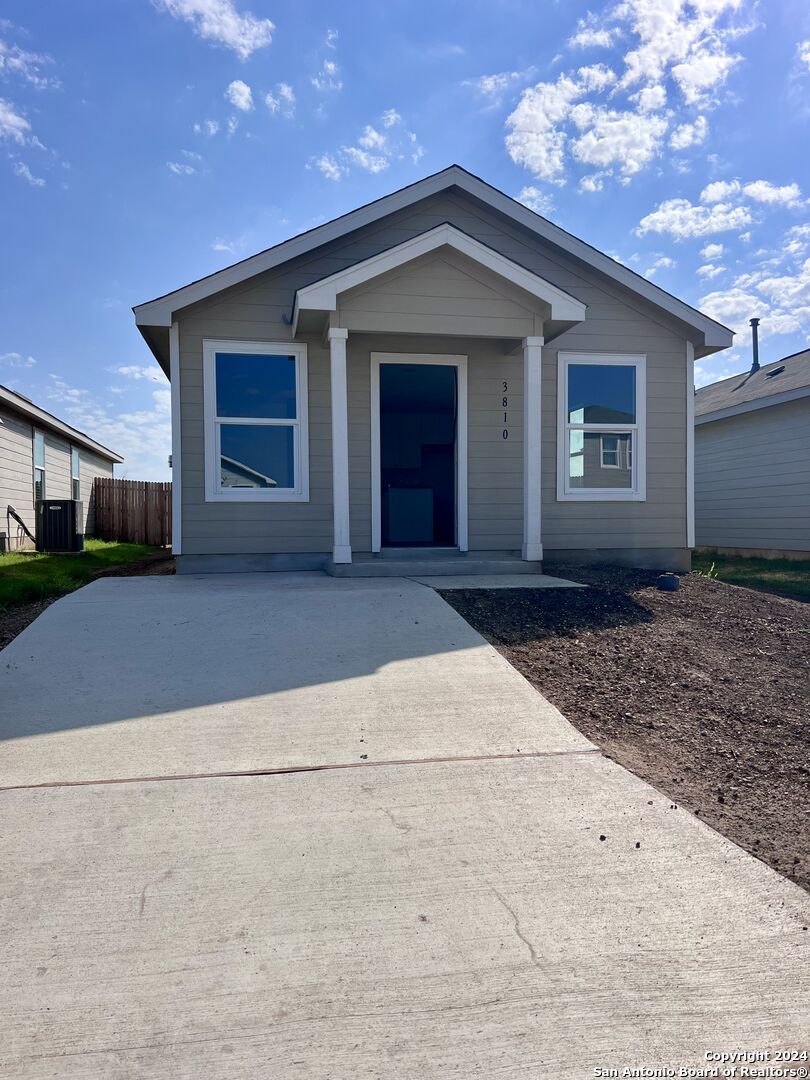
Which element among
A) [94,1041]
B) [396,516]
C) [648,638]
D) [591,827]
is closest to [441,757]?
[591,827]

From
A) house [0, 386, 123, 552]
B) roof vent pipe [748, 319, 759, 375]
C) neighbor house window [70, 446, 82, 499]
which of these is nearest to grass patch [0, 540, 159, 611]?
house [0, 386, 123, 552]

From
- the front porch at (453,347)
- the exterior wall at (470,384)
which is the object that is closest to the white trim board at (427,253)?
the front porch at (453,347)

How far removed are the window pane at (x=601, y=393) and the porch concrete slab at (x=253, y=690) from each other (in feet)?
13.5

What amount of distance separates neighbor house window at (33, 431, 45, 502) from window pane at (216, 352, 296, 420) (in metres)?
9.56

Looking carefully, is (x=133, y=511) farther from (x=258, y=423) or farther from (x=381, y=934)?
(x=381, y=934)

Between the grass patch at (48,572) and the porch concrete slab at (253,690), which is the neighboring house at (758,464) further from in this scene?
the grass patch at (48,572)

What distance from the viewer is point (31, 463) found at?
15086 mm

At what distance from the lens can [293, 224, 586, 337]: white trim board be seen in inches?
281

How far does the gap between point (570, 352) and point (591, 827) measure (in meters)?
7.16

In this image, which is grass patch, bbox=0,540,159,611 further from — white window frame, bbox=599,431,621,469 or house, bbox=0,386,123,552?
white window frame, bbox=599,431,621,469

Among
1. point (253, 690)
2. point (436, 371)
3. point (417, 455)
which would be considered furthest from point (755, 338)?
point (253, 690)

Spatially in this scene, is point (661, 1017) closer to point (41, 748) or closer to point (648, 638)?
point (41, 748)

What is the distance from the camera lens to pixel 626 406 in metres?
8.96

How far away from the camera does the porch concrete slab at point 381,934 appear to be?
1.68m
